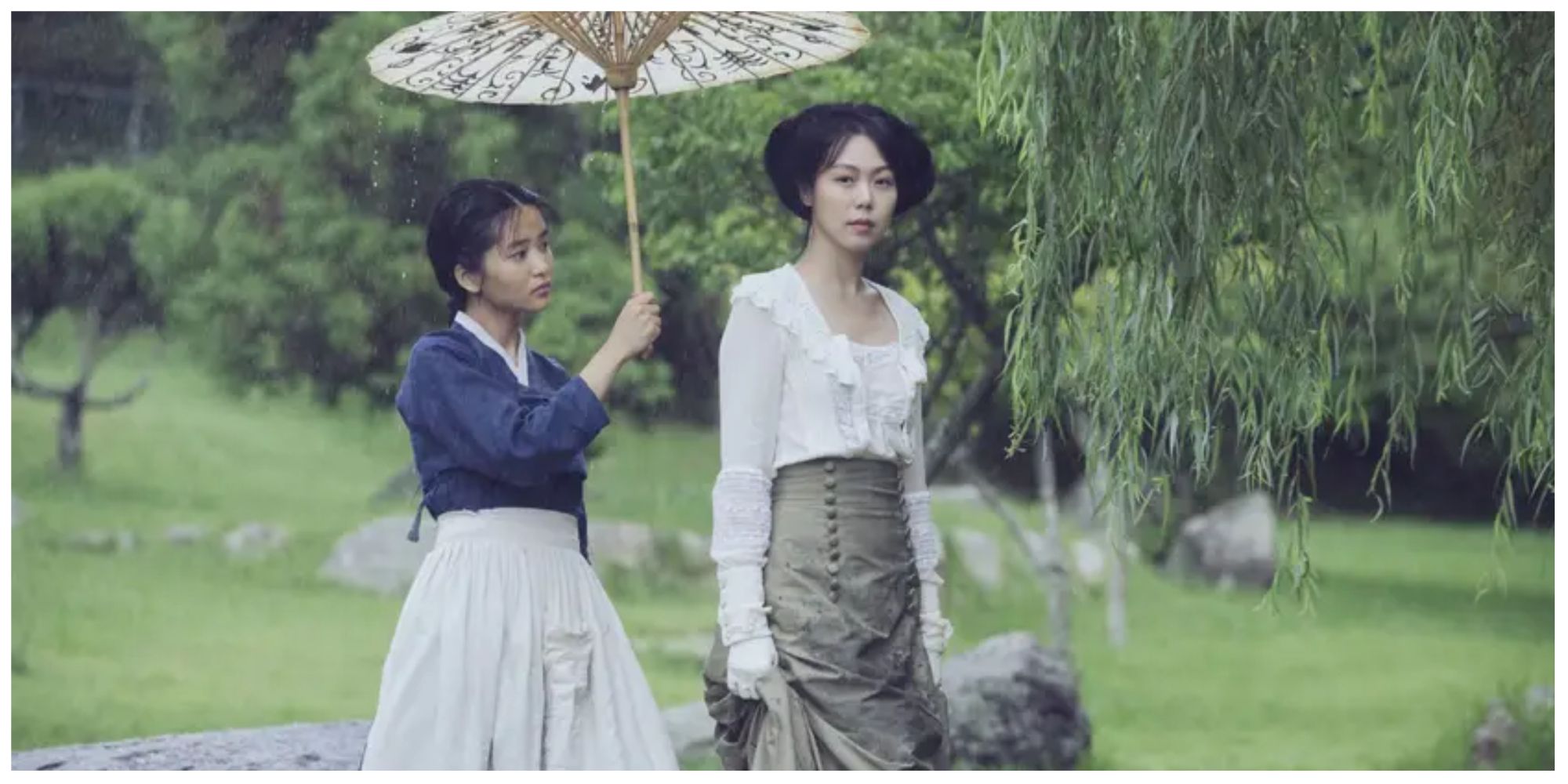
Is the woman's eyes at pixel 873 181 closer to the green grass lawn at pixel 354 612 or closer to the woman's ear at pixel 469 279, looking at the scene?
the woman's ear at pixel 469 279

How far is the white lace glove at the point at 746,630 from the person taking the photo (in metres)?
4.39

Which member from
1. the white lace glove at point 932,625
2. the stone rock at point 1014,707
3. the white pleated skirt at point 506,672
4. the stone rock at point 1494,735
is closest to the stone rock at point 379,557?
the stone rock at point 1014,707

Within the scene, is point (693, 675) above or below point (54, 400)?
below

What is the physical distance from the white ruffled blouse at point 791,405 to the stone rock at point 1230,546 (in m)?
1.59

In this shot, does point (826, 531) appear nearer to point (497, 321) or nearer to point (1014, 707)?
point (497, 321)

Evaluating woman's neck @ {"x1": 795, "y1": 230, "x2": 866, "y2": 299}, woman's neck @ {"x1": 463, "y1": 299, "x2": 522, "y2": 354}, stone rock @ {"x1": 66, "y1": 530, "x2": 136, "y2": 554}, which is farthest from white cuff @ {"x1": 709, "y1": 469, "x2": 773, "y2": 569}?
stone rock @ {"x1": 66, "y1": 530, "x2": 136, "y2": 554}

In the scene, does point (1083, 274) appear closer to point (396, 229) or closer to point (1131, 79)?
point (1131, 79)

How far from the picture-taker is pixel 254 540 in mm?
6039

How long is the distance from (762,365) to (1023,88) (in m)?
0.98

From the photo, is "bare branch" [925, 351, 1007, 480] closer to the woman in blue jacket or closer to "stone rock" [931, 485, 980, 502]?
"stone rock" [931, 485, 980, 502]

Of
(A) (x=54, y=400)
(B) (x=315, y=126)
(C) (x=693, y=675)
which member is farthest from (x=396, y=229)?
(C) (x=693, y=675)

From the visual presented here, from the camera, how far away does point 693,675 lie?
608 centimetres

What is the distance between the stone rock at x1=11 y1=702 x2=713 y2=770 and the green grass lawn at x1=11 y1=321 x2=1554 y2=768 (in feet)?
0.14

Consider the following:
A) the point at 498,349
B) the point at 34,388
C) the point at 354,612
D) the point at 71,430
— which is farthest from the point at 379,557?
the point at 498,349
